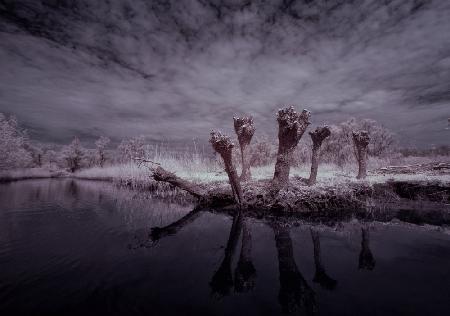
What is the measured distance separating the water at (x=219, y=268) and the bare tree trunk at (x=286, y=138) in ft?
8.80

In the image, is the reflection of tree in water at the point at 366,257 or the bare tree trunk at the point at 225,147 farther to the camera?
the bare tree trunk at the point at 225,147

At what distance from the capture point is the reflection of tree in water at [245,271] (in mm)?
4207

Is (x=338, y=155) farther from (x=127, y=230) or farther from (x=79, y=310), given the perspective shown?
(x=79, y=310)

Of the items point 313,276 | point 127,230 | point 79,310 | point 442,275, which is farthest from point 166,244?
point 442,275

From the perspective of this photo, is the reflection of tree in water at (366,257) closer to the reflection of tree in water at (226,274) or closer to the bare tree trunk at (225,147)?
the reflection of tree in water at (226,274)

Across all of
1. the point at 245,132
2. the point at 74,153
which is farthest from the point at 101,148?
the point at 245,132

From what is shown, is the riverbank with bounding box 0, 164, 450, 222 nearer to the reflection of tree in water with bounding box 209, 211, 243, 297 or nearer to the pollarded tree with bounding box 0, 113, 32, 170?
the reflection of tree in water with bounding box 209, 211, 243, 297

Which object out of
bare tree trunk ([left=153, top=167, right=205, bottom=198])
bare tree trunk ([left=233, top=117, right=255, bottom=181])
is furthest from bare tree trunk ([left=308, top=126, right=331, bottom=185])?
bare tree trunk ([left=153, top=167, right=205, bottom=198])

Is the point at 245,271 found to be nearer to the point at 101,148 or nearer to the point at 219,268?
→ the point at 219,268

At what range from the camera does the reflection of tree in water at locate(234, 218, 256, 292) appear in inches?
166

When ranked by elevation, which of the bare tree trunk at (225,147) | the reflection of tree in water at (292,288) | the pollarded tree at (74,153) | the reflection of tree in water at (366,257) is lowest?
the reflection of tree in water at (292,288)

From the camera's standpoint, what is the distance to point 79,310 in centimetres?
332

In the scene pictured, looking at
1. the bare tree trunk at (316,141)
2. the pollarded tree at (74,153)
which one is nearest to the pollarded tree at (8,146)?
the pollarded tree at (74,153)

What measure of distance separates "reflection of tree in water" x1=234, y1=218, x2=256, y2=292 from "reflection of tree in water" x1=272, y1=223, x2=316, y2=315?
52cm
